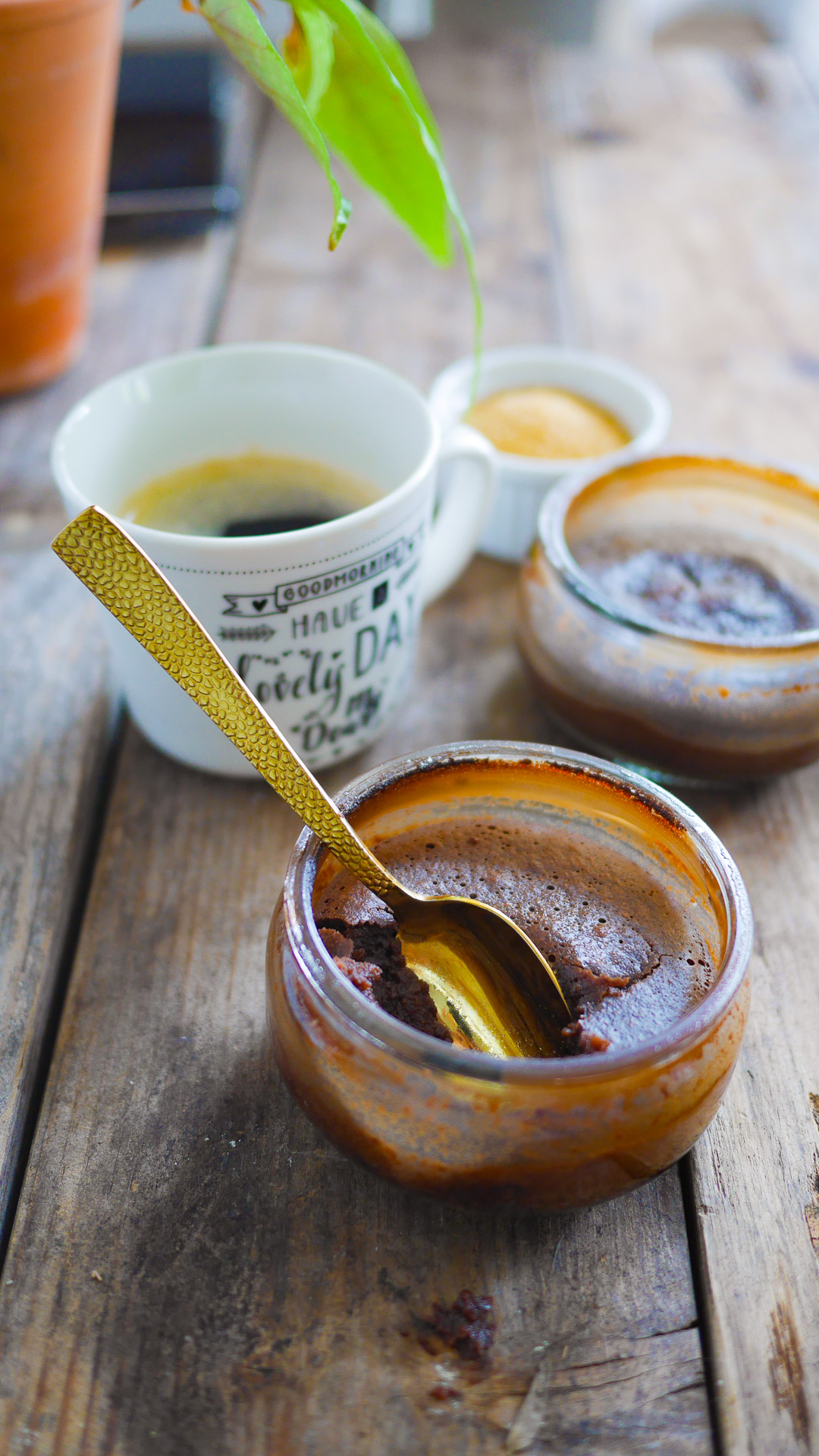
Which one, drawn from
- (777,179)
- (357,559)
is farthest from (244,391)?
(777,179)

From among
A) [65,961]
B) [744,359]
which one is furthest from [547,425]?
[65,961]

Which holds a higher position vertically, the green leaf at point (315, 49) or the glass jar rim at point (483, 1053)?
the green leaf at point (315, 49)

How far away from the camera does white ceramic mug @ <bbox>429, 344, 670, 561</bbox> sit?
0.78 meters

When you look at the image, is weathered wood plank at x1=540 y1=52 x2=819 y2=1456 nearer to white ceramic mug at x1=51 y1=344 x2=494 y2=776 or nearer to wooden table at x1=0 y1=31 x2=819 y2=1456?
wooden table at x1=0 y1=31 x2=819 y2=1456

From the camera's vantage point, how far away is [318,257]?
1.16 m

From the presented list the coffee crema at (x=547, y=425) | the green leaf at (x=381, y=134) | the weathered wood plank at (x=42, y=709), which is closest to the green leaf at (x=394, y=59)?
the green leaf at (x=381, y=134)

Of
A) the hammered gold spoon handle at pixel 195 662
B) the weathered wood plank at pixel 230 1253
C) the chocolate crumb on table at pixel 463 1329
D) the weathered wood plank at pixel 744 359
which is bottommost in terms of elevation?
the weathered wood plank at pixel 230 1253

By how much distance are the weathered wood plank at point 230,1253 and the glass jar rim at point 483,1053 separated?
80 mm

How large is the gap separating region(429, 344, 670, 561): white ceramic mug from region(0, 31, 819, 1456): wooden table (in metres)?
0.04

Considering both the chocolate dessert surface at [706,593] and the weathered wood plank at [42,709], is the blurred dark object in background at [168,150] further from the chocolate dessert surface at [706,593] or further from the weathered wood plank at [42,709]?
the chocolate dessert surface at [706,593]

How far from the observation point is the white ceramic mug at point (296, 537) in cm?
54

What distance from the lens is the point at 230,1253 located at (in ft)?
1.42

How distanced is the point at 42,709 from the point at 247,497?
180mm

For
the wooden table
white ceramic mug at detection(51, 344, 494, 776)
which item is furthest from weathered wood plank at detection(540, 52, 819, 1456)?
white ceramic mug at detection(51, 344, 494, 776)
